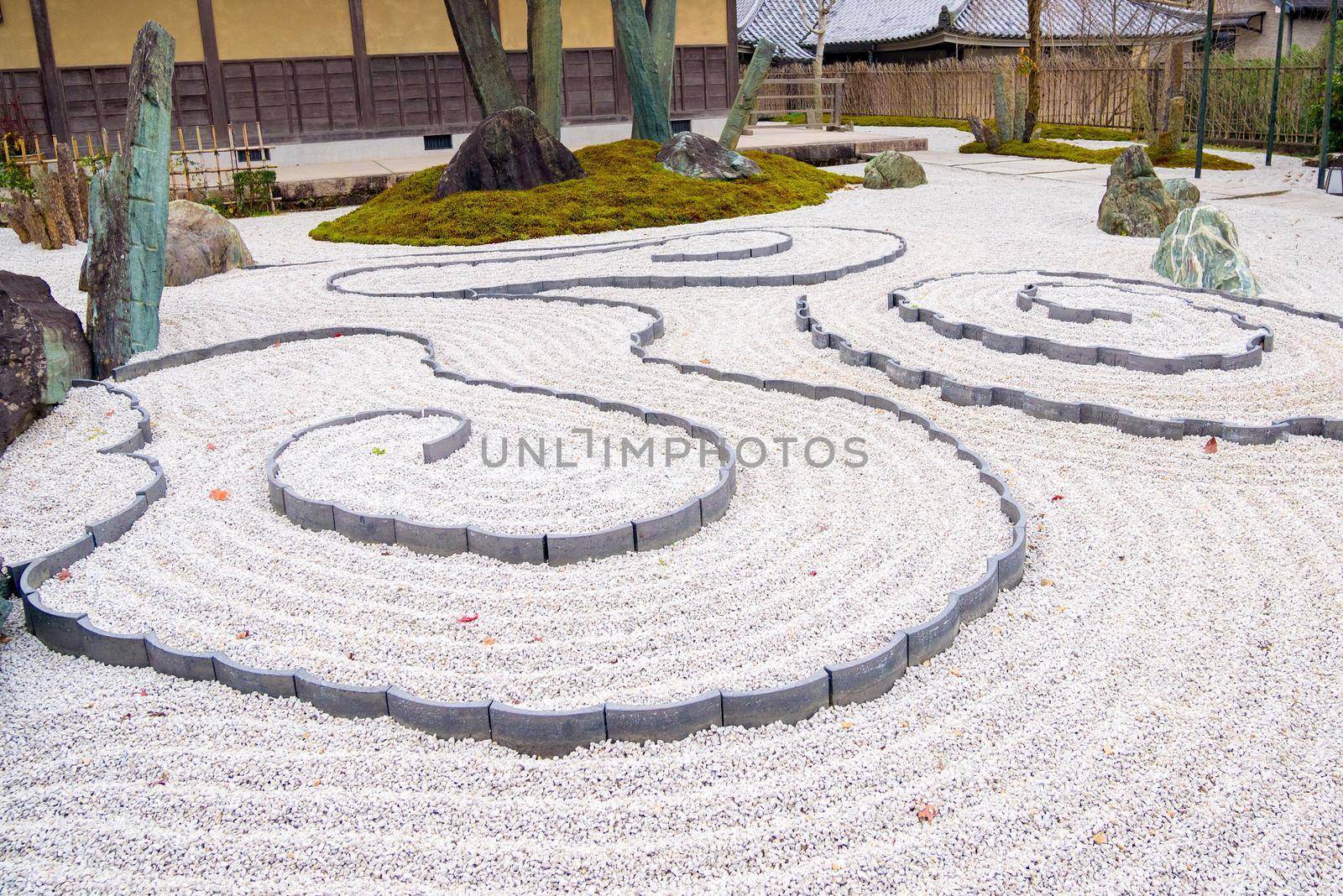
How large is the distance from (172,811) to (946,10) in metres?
28.7

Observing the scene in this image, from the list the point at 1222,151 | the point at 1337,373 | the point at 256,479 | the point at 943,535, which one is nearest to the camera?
the point at 943,535

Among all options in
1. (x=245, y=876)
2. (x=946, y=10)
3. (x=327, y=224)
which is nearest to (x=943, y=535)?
(x=245, y=876)

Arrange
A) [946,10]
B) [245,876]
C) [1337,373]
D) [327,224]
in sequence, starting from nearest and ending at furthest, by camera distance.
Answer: [245,876] < [1337,373] < [327,224] < [946,10]

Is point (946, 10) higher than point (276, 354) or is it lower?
higher

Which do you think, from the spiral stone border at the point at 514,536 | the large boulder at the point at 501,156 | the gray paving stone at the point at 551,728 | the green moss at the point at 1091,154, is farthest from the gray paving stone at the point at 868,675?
the green moss at the point at 1091,154

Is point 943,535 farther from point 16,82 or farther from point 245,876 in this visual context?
point 16,82

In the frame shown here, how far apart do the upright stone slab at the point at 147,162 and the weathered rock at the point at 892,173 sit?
9999mm

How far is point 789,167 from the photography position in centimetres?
1524

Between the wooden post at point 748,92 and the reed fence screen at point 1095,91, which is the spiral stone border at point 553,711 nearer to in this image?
the wooden post at point 748,92

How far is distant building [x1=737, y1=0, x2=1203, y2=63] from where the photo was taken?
26.5m

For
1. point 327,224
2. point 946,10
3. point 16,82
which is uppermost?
point 946,10

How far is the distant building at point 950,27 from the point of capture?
26.5 meters

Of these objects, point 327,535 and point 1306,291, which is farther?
point 1306,291

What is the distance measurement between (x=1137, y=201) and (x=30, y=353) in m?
9.24
